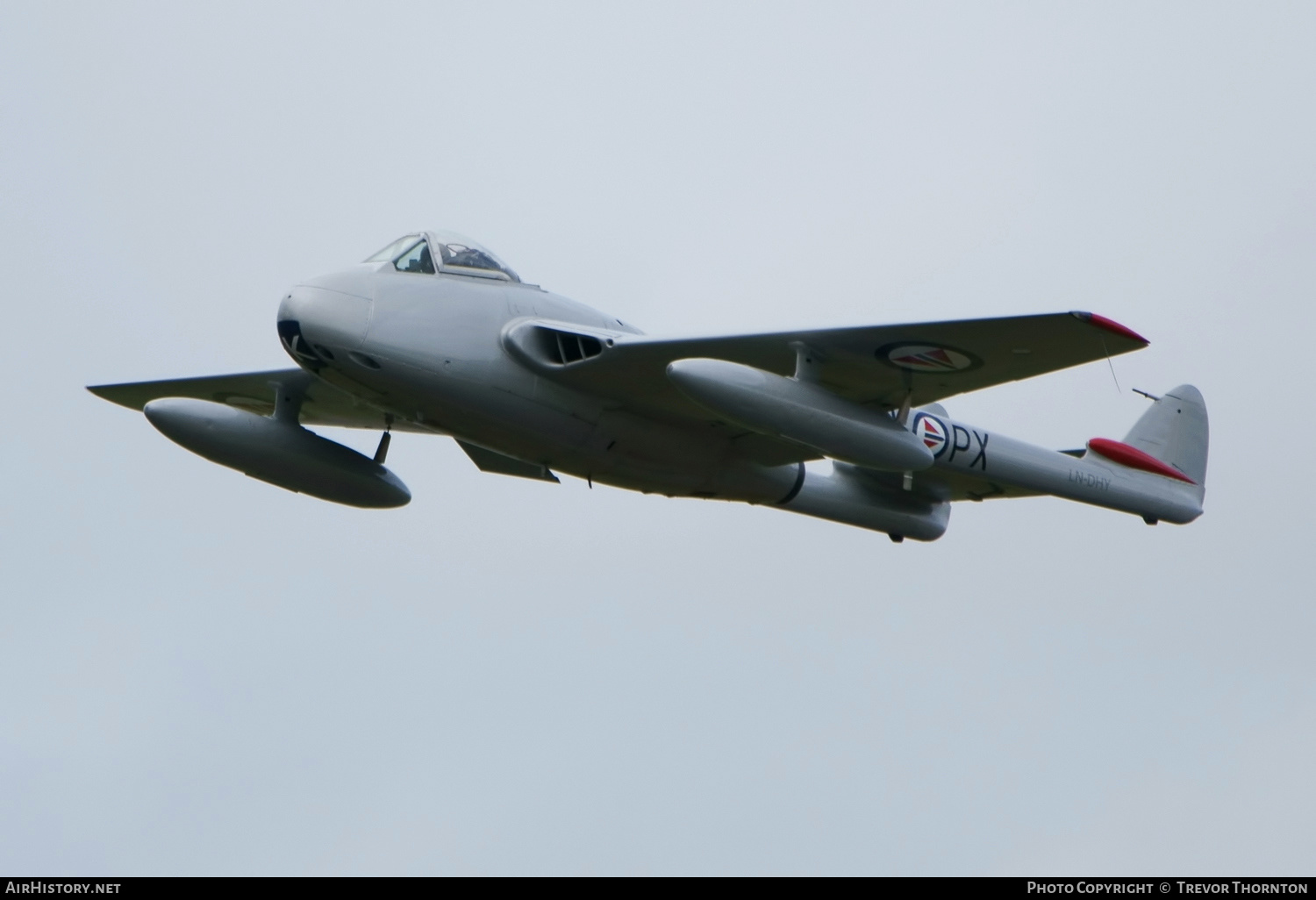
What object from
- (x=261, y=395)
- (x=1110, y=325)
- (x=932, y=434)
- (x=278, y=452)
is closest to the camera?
(x=1110, y=325)

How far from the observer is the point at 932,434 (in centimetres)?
2128

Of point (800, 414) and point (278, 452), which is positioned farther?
point (278, 452)

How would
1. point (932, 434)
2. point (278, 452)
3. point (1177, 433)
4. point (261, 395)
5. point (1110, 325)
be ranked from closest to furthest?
point (1110, 325), point (278, 452), point (932, 434), point (261, 395), point (1177, 433)

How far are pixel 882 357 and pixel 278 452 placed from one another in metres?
8.25

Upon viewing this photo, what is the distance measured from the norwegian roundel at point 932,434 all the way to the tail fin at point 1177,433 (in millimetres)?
5020

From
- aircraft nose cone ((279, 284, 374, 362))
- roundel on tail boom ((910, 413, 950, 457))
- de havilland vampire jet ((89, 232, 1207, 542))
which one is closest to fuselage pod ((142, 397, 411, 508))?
de havilland vampire jet ((89, 232, 1207, 542))

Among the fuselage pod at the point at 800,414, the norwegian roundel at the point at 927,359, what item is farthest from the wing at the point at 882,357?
the fuselage pod at the point at 800,414

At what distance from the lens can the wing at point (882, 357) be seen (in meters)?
17.2

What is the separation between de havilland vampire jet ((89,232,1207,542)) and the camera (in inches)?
700

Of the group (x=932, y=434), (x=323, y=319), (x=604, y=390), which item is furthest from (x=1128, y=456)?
(x=323, y=319)

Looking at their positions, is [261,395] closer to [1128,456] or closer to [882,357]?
[882,357]

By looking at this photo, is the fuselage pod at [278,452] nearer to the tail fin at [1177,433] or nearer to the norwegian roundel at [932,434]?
the norwegian roundel at [932,434]

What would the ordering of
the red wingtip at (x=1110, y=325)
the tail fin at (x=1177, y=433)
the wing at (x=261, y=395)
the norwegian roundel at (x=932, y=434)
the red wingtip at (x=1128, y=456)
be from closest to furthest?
1. the red wingtip at (x=1110, y=325)
2. the norwegian roundel at (x=932, y=434)
3. the wing at (x=261, y=395)
4. the red wingtip at (x=1128, y=456)
5. the tail fin at (x=1177, y=433)

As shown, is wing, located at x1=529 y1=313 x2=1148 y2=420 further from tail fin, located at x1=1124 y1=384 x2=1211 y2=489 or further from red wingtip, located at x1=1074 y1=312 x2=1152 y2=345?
tail fin, located at x1=1124 y1=384 x2=1211 y2=489
